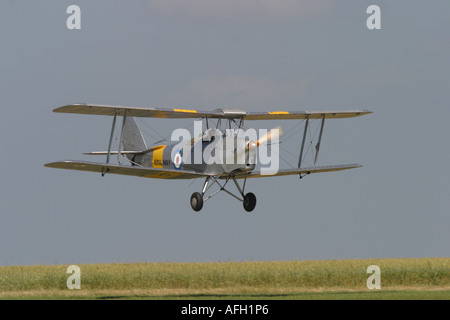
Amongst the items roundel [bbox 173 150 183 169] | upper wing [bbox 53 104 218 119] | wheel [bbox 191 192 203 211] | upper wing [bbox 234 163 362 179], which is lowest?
wheel [bbox 191 192 203 211]

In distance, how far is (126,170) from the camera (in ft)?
96.6

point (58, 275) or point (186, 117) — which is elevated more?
point (186, 117)

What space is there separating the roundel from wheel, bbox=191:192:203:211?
6.99 feet

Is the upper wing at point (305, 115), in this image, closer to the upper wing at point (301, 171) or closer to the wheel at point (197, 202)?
the upper wing at point (301, 171)

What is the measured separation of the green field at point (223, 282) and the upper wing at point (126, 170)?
4.77 metres

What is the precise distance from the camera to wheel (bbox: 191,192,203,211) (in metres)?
30.1

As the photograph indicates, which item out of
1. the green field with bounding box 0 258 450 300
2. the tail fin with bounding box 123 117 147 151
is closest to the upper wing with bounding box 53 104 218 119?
the tail fin with bounding box 123 117 147 151

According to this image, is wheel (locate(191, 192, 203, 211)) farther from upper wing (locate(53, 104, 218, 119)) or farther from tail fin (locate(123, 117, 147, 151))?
tail fin (locate(123, 117, 147, 151))
